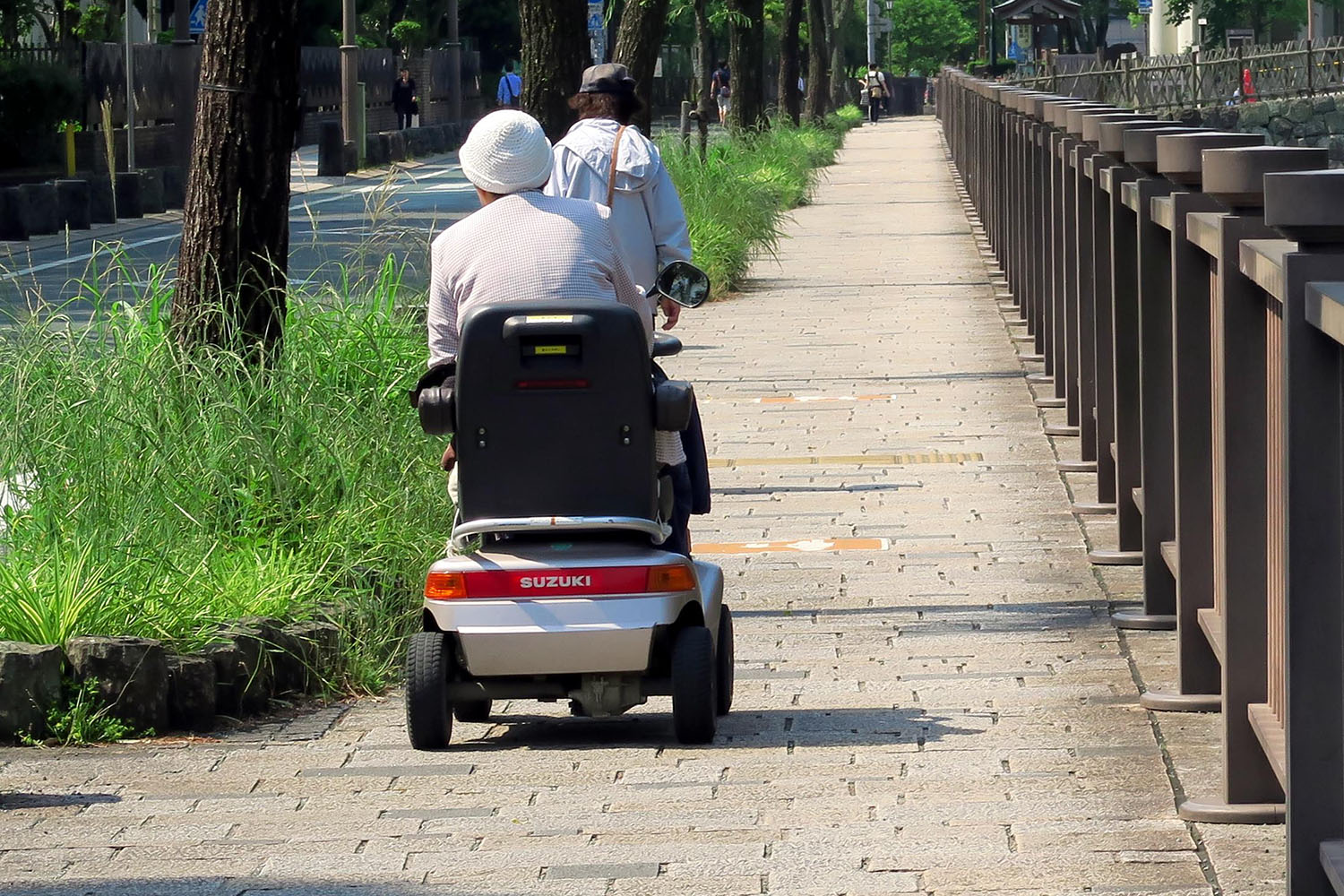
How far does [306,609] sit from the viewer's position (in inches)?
248

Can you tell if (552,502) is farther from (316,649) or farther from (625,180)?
(625,180)

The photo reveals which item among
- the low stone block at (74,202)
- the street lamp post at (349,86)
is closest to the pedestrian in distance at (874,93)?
the street lamp post at (349,86)

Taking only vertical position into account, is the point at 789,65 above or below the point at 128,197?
above

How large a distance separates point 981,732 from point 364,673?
1.72 metres

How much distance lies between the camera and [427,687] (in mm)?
5395

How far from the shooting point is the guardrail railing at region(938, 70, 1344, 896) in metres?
3.64

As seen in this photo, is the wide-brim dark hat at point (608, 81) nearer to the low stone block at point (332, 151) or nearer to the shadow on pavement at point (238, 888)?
the shadow on pavement at point (238, 888)

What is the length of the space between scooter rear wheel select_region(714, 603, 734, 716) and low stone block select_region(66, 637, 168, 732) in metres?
1.33

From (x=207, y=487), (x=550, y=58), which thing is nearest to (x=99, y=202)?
(x=550, y=58)

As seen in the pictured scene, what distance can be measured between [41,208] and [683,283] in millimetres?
21576

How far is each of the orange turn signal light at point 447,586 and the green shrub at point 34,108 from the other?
30.3 m

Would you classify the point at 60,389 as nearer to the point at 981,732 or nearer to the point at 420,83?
the point at 981,732

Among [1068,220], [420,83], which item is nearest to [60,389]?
[1068,220]

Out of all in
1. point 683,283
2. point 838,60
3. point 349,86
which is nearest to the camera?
point 683,283
